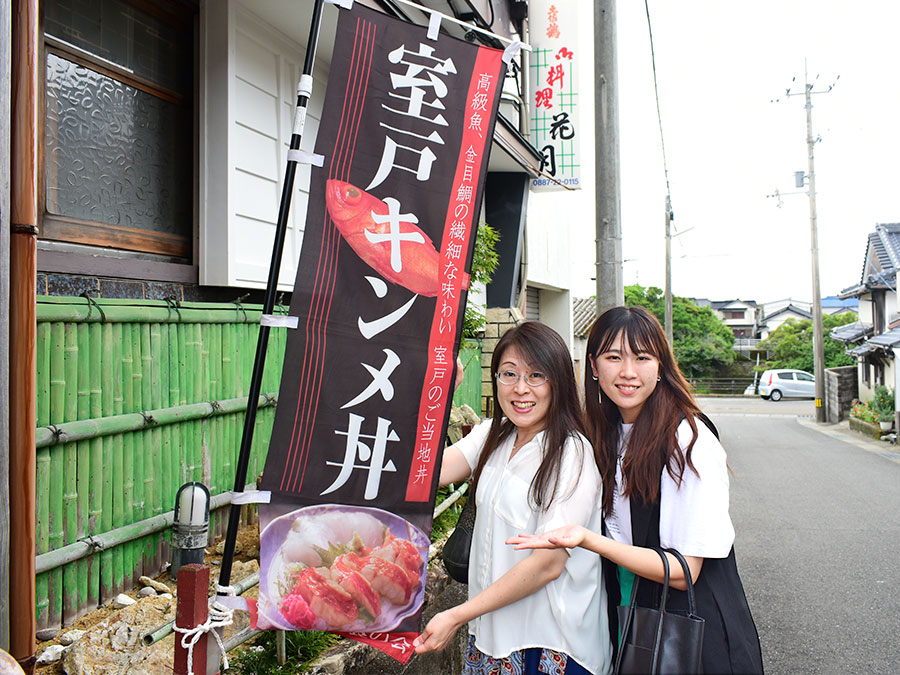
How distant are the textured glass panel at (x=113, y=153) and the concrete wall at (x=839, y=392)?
94.0 ft

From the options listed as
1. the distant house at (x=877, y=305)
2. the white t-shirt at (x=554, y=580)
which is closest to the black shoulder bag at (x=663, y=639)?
the white t-shirt at (x=554, y=580)

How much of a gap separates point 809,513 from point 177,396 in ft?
31.0

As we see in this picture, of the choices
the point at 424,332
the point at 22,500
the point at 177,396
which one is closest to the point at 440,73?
the point at 424,332

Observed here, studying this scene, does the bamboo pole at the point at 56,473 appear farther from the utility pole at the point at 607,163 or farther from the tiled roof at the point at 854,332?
the tiled roof at the point at 854,332

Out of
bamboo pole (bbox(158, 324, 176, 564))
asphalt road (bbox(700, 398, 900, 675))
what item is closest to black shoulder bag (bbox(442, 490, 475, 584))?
bamboo pole (bbox(158, 324, 176, 564))

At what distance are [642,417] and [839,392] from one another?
32.2 metres

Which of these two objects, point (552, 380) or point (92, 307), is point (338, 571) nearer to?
point (552, 380)

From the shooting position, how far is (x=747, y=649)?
7.59 feet

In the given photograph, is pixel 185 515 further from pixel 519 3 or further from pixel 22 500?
pixel 519 3

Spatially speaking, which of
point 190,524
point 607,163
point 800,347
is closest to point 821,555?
point 607,163

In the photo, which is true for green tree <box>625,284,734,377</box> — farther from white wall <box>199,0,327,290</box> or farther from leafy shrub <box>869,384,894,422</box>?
white wall <box>199,0,327,290</box>

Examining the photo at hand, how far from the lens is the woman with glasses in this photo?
8.21ft

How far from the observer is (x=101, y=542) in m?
3.87

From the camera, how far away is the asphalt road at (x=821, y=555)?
5.45 metres
